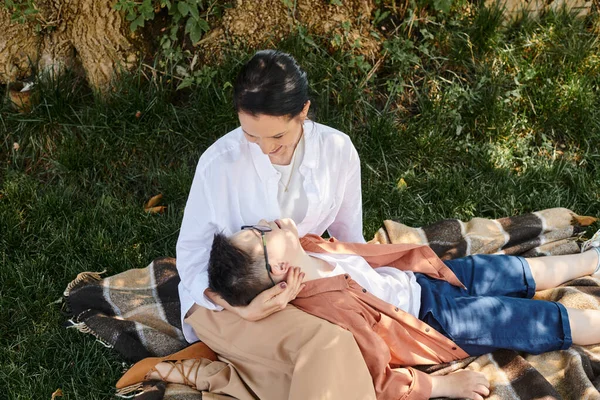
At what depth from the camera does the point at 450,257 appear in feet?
13.5

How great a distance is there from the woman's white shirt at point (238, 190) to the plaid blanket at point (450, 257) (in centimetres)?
35

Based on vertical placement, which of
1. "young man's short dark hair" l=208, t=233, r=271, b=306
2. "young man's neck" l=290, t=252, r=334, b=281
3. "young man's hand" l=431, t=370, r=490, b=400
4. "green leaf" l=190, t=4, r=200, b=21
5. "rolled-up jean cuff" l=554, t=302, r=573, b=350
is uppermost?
"green leaf" l=190, t=4, r=200, b=21

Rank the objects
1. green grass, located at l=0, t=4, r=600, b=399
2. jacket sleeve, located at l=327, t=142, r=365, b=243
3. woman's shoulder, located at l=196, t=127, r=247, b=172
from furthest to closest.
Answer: green grass, located at l=0, t=4, r=600, b=399 < jacket sleeve, located at l=327, t=142, r=365, b=243 < woman's shoulder, located at l=196, t=127, r=247, b=172

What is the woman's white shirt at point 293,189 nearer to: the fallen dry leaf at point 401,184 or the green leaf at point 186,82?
the fallen dry leaf at point 401,184

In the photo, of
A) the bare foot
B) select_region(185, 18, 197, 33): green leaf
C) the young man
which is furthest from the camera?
select_region(185, 18, 197, 33): green leaf

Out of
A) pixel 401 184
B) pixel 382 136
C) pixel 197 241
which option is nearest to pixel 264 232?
pixel 197 241

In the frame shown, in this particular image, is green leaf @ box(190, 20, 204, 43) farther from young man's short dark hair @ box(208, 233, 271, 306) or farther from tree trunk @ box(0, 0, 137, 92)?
young man's short dark hair @ box(208, 233, 271, 306)

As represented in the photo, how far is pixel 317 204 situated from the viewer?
3.36m

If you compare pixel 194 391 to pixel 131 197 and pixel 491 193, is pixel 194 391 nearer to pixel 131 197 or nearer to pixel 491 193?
pixel 131 197

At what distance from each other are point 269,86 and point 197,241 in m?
0.93

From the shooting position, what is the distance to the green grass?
4.35 metres

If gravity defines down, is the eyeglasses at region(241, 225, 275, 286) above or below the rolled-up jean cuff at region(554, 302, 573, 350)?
above

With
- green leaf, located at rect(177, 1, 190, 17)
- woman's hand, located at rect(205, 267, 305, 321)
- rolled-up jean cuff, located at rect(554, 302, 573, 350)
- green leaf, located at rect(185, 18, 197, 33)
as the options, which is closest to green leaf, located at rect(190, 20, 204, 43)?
green leaf, located at rect(185, 18, 197, 33)

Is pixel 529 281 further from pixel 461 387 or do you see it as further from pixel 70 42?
pixel 70 42
